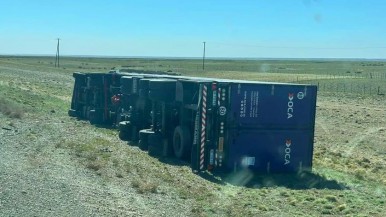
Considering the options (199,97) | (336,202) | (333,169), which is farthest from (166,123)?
(336,202)

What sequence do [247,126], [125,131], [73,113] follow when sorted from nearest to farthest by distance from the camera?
[247,126] → [125,131] → [73,113]

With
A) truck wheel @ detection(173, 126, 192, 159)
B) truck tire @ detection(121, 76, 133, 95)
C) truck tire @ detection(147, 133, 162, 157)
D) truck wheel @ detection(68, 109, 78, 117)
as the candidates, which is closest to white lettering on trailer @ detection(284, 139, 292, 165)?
truck wheel @ detection(173, 126, 192, 159)

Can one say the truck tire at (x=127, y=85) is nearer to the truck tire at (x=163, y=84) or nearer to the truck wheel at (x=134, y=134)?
the truck wheel at (x=134, y=134)

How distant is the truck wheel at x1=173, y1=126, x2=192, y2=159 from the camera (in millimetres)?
17609

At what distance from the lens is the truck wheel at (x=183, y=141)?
17609mm

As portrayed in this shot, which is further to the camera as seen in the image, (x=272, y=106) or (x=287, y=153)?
(x=287, y=153)

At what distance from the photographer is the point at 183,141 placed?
17609 millimetres

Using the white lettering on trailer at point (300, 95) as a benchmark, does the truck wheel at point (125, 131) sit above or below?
below

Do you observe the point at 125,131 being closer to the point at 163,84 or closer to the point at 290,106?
the point at 163,84

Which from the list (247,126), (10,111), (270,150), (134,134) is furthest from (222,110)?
(10,111)

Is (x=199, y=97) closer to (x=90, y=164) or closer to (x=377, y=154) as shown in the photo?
→ (x=90, y=164)

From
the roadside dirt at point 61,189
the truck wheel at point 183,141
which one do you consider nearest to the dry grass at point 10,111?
the roadside dirt at point 61,189

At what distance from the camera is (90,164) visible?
15781 mm

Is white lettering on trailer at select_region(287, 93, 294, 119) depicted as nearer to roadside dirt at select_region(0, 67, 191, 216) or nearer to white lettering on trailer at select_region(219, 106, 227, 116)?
white lettering on trailer at select_region(219, 106, 227, 116)
